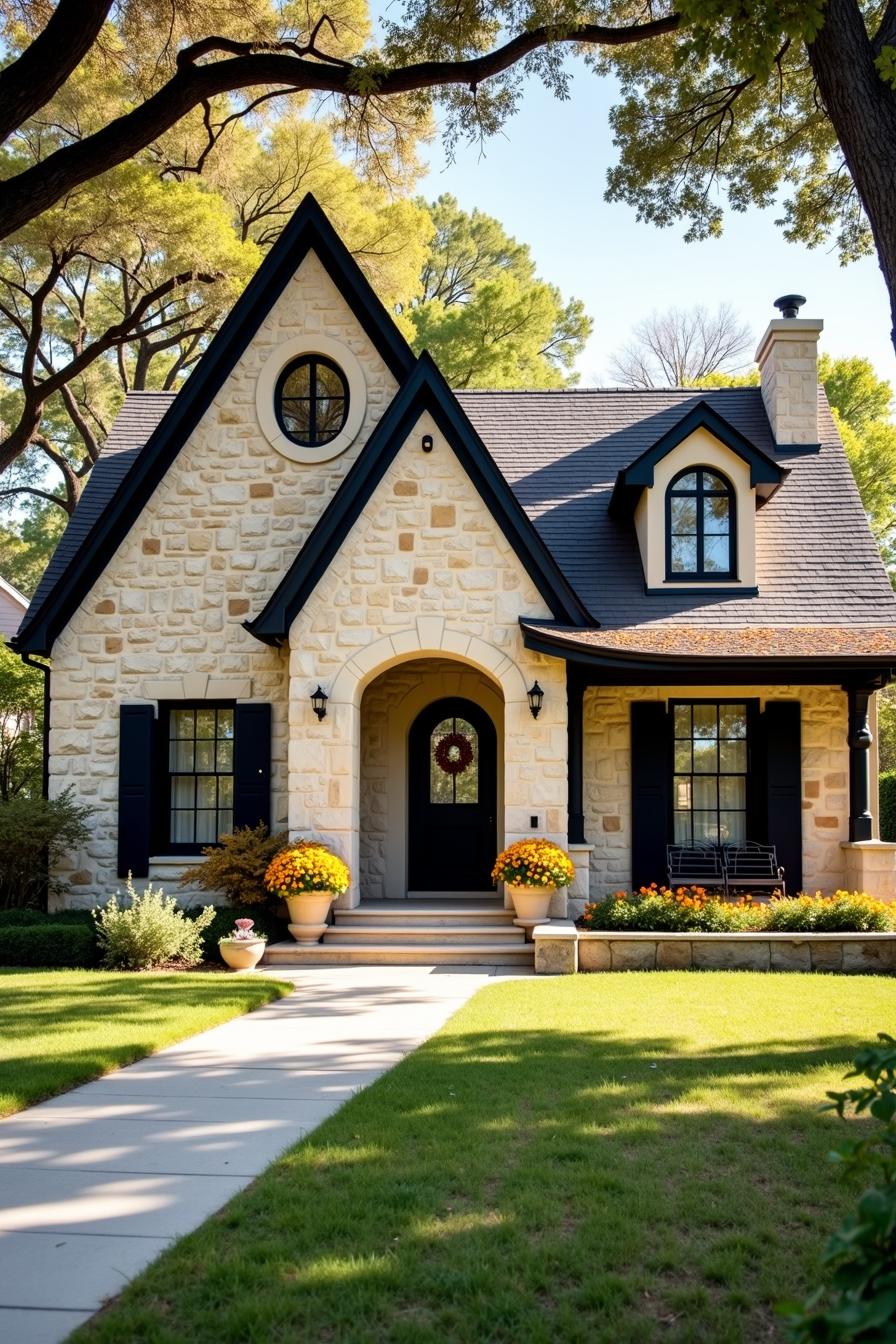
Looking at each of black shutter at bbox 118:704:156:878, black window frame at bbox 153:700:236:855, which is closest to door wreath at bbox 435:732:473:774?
black window frame at bbox 153:700:236:855

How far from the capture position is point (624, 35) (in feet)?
36.9

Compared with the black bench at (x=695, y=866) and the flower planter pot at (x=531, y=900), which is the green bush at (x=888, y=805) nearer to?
the black bench at (x=695, y=866)

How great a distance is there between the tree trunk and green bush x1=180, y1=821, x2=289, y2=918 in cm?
889

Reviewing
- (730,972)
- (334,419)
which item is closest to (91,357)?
(334,419)

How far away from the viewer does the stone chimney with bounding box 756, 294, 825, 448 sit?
15664 millimetres

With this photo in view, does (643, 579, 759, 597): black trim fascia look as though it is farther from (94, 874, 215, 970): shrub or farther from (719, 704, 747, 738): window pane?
(94, 874, 215, 970): shrub

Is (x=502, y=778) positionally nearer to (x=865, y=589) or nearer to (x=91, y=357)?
(x=865, y=589)

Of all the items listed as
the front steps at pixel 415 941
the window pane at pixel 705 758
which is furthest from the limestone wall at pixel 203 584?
the window pane at pixel 705 758

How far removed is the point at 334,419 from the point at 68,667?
4.46m

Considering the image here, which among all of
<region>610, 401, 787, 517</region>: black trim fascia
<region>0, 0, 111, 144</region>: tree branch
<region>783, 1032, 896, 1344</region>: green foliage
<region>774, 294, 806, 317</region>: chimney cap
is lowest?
<region>783, 1032, 896, 1344</region>: green foliage

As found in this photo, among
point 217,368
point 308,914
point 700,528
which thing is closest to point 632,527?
point 700,528

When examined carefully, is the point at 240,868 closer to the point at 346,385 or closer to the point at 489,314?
the point at 346,385

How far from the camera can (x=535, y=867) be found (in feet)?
38.9

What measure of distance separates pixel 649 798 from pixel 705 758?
0.97 metres
